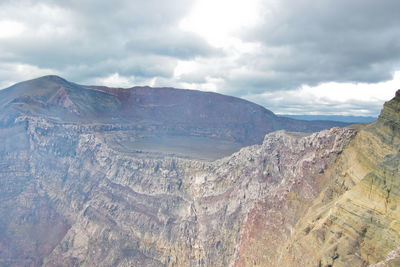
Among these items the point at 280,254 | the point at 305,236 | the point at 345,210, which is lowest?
the point at 280,254

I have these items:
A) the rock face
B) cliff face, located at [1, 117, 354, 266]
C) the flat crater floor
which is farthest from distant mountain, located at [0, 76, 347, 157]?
cliff face, located at [1, 117, 354, 266]

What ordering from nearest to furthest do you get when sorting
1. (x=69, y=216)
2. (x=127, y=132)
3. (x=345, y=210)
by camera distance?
(x=345, y=210)
(x=69, y=216)
(x=127, y=132)

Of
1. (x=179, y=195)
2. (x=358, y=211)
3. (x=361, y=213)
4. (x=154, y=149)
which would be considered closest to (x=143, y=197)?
(x=179, y=195)

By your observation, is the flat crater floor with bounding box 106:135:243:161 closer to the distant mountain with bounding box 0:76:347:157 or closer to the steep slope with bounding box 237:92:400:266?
the distant mountain with bounding box 0:76:347:157

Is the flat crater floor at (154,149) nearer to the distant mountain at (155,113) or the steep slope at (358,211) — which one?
the distant mountain at (155,113)

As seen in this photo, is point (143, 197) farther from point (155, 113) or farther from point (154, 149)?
point (155, 113)

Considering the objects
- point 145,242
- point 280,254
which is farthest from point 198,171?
point 280,254

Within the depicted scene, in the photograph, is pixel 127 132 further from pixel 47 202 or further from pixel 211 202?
pixel 211 202

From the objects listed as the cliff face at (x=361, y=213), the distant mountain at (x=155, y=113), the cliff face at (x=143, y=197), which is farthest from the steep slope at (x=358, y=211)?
the distant mountain at (x=155, y=113)
